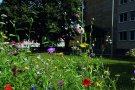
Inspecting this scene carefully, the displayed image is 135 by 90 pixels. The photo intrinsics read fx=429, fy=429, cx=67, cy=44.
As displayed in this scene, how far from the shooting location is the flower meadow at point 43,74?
5.18m

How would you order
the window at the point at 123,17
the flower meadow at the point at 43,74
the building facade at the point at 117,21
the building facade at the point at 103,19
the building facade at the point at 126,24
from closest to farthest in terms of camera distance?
the flower meadow at the point at 43,74
the building facade at the point at 126,24
the building facade at the point at 117,21
the window at the point at 123,17
the building facade at the point at 103,19

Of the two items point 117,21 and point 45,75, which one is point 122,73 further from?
point 117,21

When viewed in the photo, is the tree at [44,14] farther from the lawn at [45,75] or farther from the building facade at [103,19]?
the lawn at [45,75]

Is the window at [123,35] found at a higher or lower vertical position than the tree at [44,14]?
lower

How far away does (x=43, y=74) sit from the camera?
17.6ft

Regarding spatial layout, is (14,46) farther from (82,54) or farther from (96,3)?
(96,3)

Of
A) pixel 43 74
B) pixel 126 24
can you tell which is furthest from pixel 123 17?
pixel 43 74

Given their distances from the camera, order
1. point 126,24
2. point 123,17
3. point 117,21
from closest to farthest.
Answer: point 126,24 → point 123,17 → point 117,21

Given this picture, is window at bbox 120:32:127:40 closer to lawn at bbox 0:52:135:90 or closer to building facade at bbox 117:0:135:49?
building facade at bbox 117:0:135:49

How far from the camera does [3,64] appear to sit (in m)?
6.02

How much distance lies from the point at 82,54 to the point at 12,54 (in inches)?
40.7

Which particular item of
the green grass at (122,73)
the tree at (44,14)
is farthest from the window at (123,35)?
the green grass at (122,73)

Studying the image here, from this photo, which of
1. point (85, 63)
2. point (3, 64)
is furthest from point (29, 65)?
point (85, 63)

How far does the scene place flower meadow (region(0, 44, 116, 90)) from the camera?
5184 mm
